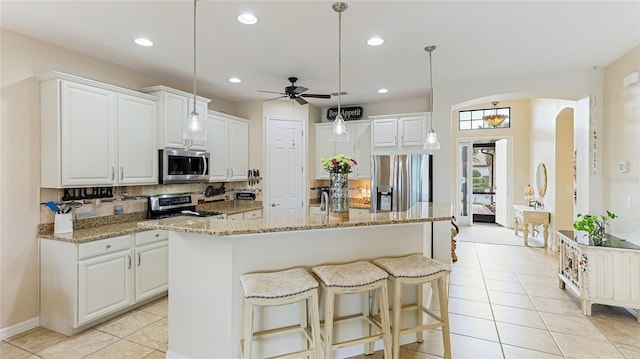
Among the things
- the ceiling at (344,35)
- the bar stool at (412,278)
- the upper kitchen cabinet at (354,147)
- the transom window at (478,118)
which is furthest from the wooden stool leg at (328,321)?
the transom window at (478,118)

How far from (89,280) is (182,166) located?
1700 mm

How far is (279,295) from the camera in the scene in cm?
191

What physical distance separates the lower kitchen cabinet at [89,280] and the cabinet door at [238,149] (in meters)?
2.10

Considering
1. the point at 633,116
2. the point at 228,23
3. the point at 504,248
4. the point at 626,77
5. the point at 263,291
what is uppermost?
the point at 228,23

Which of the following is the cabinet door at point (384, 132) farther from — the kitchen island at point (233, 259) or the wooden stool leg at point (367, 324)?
the wooden stool leg at point (367, 324)

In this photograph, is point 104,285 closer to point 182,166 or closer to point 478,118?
point 182,166

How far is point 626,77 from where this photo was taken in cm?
343

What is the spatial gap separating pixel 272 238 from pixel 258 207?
3.25 meters

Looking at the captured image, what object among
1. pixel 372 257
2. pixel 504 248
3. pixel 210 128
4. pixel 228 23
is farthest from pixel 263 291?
pixel 504 248

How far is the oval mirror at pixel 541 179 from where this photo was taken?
6695mm

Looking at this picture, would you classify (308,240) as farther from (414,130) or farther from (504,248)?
(504,248)

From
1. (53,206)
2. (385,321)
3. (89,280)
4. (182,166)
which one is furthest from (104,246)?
(385,321)

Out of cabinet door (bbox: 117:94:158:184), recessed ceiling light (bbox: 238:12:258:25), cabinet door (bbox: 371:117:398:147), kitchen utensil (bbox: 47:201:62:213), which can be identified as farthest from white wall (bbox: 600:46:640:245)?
kitchen utensil (bbox: 47:201:62:213)

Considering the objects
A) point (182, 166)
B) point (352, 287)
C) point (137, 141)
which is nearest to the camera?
point (352, 287)
